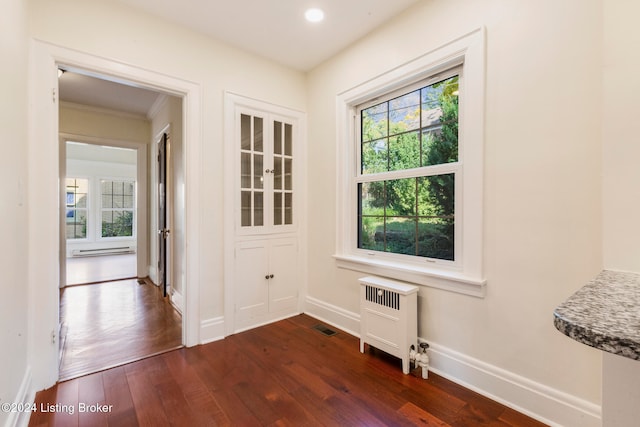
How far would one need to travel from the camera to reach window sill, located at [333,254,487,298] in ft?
6.28

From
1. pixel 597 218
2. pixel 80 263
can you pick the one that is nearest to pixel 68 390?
pixel 597 218

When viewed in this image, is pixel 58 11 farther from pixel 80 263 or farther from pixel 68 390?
pixel 80 263

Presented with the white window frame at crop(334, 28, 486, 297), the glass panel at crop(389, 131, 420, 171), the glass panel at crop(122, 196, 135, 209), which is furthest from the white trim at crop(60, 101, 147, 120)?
the glass panel at crop(122, 196, 135, 209)

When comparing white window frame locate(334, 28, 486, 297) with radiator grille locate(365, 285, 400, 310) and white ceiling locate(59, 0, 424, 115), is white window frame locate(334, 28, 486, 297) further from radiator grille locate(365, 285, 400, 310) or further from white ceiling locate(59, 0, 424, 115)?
white ceiling locate(59, 0, 424, 115)

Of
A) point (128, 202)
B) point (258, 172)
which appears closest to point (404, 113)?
point (258, 172)

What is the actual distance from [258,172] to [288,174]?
0.37 meters

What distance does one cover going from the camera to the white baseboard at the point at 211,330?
2594 millimetres

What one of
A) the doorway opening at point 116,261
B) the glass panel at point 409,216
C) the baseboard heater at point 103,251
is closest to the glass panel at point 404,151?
the glass panel at point 409,216

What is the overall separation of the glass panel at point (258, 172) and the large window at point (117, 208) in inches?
295

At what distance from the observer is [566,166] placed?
5.16 ft

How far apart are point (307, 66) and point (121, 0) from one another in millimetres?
1713

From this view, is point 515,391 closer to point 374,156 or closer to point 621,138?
point 621,138

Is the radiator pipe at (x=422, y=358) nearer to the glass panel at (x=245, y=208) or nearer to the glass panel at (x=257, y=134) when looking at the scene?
the glass panel at (x=245, y=208)

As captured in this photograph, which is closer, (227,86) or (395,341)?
(395,341)
